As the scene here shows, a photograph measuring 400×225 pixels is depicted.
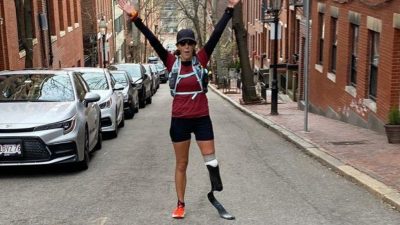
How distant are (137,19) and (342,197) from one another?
3.21 m

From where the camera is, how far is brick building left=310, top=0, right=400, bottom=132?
1105 cm

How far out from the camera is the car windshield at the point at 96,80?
13355 millimetres

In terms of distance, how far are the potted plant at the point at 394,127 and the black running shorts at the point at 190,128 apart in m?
5.50

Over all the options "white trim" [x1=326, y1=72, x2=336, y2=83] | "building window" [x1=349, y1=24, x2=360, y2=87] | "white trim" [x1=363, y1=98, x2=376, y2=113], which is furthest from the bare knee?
"white trim" [x1=326, y1=72, x2=336, y2=83]

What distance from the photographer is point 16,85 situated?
887 centimetres

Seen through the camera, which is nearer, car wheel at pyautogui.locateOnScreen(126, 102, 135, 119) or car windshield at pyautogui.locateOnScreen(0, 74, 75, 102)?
car windshield at pyautogui.locateOnScreen(0, 74, 75, 102)

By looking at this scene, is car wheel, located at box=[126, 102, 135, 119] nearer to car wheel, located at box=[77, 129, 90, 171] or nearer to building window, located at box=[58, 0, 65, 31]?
car wheel, located at box=[77, 129, 90, 171]

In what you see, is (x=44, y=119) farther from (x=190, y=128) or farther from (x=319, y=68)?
(x=319, y=68)

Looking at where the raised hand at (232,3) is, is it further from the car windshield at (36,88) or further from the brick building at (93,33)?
the brick building at (93,33)

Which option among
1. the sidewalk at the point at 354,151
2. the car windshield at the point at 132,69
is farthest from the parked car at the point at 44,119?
the car windshield at the point at 132,69

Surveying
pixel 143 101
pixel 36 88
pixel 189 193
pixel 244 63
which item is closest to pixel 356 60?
pixel 36 88

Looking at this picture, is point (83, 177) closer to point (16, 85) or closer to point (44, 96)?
point (44, 96)

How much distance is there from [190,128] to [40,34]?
69.5 feet

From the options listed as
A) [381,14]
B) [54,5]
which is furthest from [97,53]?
[381,14]
